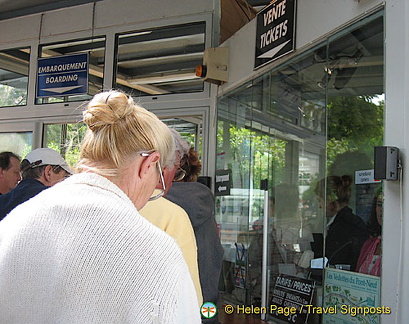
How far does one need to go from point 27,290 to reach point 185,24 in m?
5.02

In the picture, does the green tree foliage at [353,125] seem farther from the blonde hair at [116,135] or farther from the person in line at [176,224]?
the blonde hair at [116,135]

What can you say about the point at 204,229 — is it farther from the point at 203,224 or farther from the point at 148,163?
the point at 148,163

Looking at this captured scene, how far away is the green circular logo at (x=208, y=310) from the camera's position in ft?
7.52

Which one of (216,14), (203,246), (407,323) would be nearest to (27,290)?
(203,246)

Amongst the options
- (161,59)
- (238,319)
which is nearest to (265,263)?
(238,319)

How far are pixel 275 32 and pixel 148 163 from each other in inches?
121

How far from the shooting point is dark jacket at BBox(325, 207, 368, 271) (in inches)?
115

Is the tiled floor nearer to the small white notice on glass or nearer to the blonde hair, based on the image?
the small white notice on glass

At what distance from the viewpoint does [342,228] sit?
3.10m

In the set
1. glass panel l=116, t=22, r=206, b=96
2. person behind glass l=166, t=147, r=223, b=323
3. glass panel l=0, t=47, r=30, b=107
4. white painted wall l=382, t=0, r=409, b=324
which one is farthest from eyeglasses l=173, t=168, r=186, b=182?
glass panel l=0, t=47, r=30, b=107

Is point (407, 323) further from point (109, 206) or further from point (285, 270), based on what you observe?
point (109, 206)

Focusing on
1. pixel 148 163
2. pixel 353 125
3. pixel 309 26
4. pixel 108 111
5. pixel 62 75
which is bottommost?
pixel 148 163

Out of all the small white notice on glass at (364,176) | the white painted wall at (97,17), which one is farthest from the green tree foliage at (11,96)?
the small white notice on glass at (364,176)

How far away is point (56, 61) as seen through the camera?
652cm
